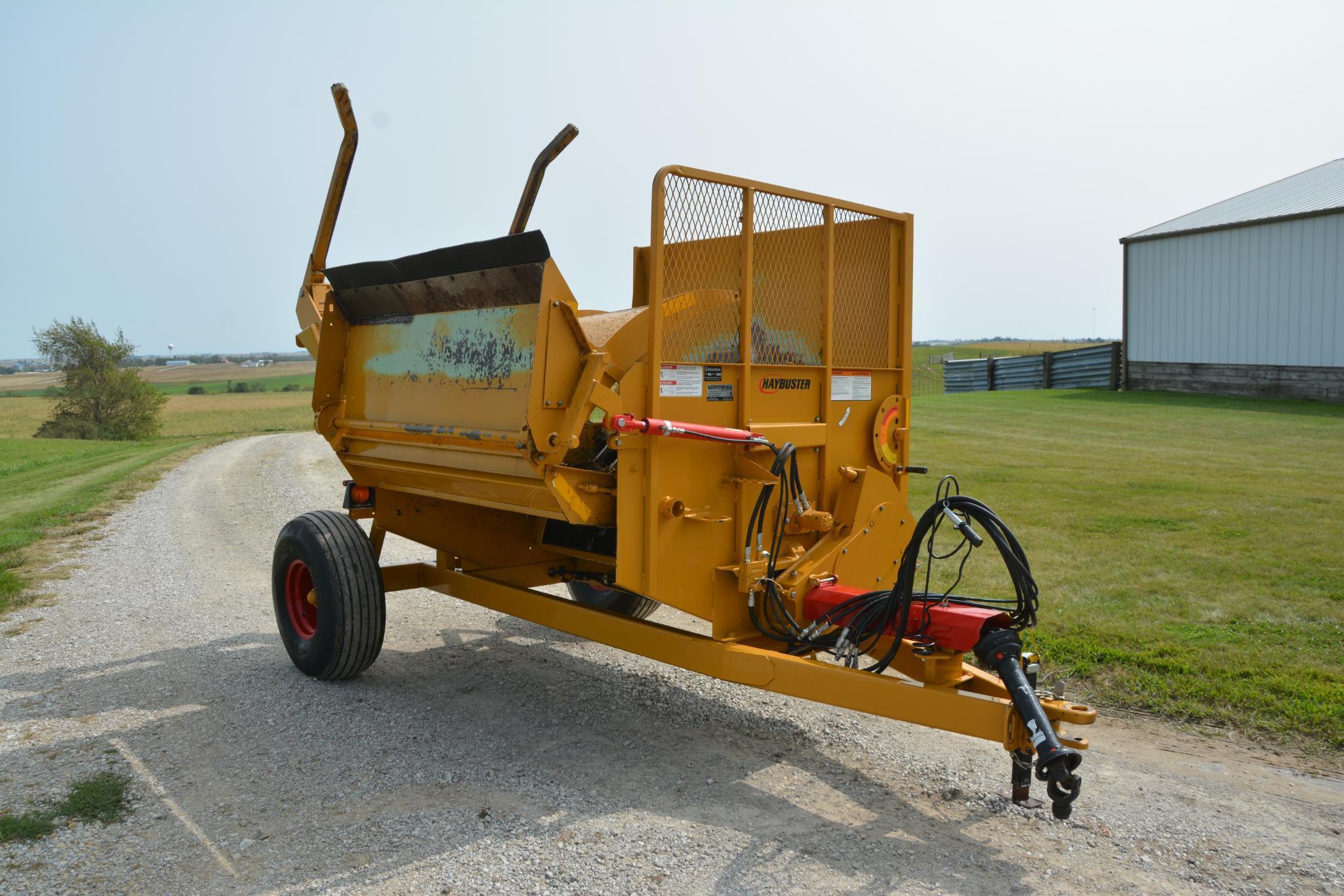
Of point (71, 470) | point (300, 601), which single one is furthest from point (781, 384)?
→ point (71, 470)

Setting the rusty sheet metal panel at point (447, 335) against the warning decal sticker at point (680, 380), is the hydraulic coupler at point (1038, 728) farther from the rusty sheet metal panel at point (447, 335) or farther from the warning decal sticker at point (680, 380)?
the rusty sheet metal panel at point (447, 335)

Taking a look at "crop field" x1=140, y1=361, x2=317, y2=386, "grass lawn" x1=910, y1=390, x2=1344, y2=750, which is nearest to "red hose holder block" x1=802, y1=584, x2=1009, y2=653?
"grass lawn" x1=910, y1=390, x2=1344, y2=750

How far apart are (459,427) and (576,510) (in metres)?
1.04

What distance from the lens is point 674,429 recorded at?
422 cm

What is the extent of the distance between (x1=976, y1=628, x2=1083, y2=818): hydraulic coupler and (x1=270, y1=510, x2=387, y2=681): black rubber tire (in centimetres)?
343

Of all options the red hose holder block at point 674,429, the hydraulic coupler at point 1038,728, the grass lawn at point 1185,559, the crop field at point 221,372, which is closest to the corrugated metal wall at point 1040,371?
the grass lawn at point 1185,559

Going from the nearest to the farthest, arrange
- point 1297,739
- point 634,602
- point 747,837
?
point 747,837 < point 1297,739 < point 634,602

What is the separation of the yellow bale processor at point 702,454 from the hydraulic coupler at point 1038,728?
1 centimetres

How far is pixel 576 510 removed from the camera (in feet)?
14.3

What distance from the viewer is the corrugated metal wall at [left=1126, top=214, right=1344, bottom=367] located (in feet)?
74.0

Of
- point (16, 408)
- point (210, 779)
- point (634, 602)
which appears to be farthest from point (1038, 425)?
point (16, 408)

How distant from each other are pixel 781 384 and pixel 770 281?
20.0 inches

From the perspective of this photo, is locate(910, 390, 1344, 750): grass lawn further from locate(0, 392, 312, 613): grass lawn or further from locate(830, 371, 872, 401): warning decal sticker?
locate(0, 392, 312, 613): grass lawn

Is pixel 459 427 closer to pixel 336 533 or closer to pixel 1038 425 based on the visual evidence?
pixel 336 533
